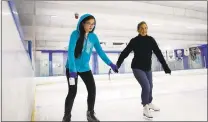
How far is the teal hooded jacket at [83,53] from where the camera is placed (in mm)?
382

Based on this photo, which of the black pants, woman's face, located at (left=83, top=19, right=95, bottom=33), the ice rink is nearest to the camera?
woman's face, located at (left=83, top=19, right=95, bottom=33)

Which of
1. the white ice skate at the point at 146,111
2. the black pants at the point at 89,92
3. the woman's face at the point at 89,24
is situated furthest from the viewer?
the white ice skate at the point at 146,111

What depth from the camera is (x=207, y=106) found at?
1.95 metres

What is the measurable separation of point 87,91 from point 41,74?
0.21 m

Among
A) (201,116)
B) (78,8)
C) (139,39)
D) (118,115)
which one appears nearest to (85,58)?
(139,39)

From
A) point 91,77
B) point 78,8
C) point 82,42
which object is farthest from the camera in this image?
point 78,8

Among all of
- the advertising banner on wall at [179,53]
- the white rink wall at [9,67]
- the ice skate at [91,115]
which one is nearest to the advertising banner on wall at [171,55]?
the advertising banner on wall at [179,53]

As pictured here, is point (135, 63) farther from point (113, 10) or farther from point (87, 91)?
point (113, 10)

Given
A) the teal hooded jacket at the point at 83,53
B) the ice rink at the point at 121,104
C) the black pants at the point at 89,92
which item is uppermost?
the teal hooded jacket at the point at 83,53

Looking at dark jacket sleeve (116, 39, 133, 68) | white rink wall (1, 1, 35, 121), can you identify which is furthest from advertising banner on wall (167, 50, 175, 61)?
white rink wall (1, 1, 35, 121)

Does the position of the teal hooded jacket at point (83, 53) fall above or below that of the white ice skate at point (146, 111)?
above

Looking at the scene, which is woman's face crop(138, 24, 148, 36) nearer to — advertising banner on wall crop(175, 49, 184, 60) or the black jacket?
the black jacket

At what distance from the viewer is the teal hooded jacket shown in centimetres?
38

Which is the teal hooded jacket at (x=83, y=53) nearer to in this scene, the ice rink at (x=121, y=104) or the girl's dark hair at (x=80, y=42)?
the girl's dark hair at (x=80, y=42)
